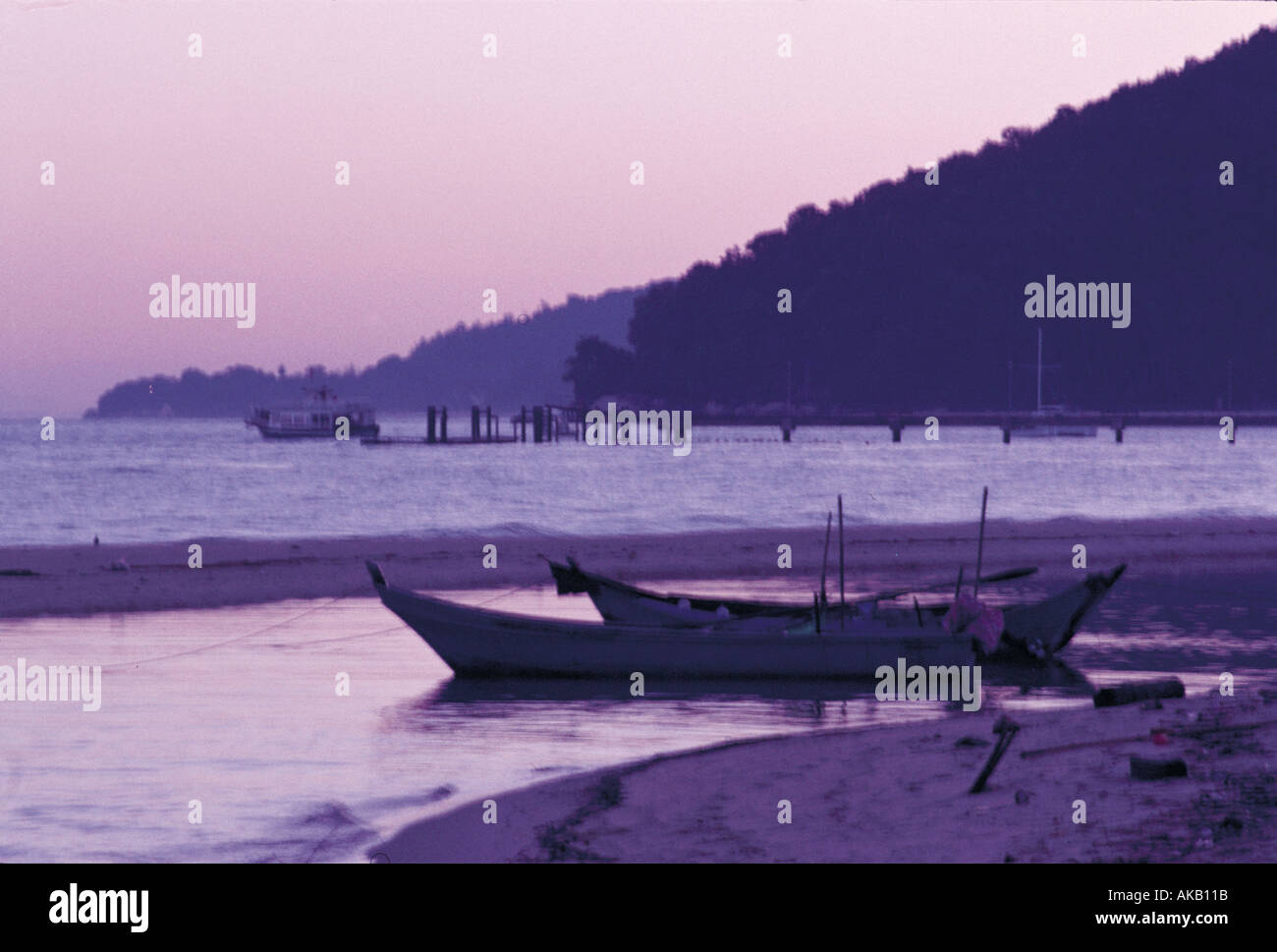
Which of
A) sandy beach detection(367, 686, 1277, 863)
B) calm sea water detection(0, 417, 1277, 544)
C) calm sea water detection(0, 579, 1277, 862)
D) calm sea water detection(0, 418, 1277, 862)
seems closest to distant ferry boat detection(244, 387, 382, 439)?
calm sea water detection(0, 417, 1277, 544)

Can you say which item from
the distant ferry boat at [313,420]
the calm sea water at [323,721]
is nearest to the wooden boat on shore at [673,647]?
the calm sea water at [323,721]

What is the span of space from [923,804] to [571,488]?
71.9m

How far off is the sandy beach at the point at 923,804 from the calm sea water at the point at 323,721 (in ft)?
3.16

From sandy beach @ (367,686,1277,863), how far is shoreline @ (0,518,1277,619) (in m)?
14.9

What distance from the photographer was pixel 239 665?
66.8 ft

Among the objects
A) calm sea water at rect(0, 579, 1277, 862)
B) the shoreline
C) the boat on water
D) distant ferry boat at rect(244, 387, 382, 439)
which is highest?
distant ferry boat at rect(244, 387, 382, 439)

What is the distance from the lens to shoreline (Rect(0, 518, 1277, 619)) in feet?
95.7

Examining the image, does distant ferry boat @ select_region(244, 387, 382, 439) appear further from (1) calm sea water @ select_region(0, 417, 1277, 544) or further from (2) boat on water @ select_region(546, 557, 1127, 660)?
(2) boat on water @ select_region(546, 557, 1127, 660)

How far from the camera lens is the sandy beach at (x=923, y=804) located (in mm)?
9516

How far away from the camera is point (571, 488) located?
82.8 m

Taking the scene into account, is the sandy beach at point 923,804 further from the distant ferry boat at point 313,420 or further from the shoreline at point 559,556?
the distant ferry boat at point 313,420

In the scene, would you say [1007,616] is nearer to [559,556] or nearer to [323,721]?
[323,721]
